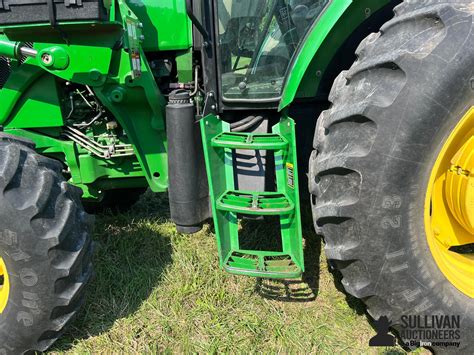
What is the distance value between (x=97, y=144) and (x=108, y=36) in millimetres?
579

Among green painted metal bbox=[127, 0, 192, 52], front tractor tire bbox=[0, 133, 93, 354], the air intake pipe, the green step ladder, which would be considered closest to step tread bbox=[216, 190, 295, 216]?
the green step ladder

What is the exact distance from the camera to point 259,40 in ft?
6.86

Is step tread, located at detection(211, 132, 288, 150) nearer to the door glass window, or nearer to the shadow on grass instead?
the door glass window

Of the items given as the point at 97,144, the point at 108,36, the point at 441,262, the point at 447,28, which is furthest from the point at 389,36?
the point at 97,144

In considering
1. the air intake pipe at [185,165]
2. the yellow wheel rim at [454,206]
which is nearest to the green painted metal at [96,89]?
the air intake pipe at [185,165]

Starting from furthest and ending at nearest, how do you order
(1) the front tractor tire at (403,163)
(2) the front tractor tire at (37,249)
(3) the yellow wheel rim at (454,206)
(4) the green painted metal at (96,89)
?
(4) the green painted metal at (96,89) → (2) the front tractor tire at (37,249) → (3) the yellow wheel rim at (454,206) → (1) the front tractor tire at (403,163)

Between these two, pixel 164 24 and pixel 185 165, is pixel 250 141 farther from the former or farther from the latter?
pixel 164 24

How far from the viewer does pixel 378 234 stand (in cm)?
164

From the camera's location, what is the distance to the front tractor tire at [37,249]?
5.88 ft

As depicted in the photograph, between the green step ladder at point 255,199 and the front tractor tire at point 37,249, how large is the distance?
0.61 meters

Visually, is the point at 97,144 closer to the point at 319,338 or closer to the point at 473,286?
the point at 319,338

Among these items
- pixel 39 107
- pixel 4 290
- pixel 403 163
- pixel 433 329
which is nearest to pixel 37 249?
pixel 4 290

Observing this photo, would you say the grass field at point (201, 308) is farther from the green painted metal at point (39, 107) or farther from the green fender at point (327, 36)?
the green fender at point (327, 36)

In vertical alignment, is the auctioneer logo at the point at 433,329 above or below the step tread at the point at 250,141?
below
